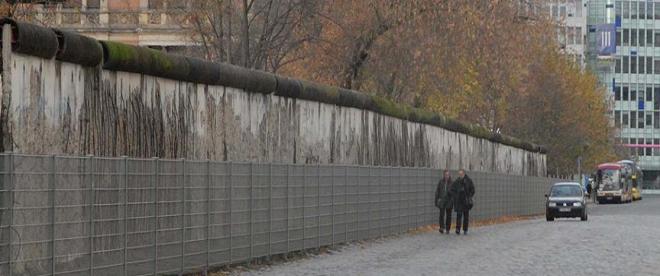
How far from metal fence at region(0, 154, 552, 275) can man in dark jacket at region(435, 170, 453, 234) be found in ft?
13.5

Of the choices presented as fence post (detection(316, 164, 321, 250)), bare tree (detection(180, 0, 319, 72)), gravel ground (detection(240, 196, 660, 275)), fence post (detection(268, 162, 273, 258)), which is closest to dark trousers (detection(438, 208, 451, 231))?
gravel ground (detection(240, 196, 660, 275))

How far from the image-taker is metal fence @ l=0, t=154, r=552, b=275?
14.0 meters

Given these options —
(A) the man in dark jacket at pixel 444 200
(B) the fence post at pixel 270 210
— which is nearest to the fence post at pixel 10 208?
(B) the fence post at pixel 270 210

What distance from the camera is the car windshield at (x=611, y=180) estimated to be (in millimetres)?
116062

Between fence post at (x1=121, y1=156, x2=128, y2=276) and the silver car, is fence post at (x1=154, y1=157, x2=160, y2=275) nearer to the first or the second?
fence post at (x1=121, y1=156, x2=128, y2=276)

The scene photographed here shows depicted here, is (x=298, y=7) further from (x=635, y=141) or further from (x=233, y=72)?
(x=635, y=141)

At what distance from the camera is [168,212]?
18.2 metres

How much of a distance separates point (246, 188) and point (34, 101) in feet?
22.2

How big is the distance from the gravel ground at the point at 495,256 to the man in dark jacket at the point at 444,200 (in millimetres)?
906

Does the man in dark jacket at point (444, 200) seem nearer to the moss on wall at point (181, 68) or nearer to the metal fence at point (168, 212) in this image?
the moss on wall at point (181, 68)

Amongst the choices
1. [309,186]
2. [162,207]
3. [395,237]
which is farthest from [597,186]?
[162,207]

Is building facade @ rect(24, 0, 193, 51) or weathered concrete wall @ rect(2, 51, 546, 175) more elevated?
building facade @ rect(24, 0, 193, 51)

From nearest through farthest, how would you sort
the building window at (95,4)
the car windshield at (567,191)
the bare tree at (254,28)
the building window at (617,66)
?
1. the bare tree at (254,28)
2. the car windshield at (567,191)
3. the building window at (95,4)
4. the building window at (617,66)

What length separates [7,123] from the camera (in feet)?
46.7
